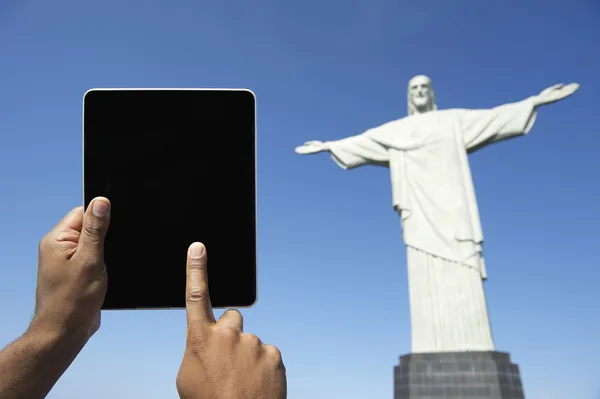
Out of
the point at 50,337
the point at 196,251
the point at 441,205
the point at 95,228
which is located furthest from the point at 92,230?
the point at 441,205

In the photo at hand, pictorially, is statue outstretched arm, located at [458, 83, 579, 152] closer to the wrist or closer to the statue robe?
the statue robe

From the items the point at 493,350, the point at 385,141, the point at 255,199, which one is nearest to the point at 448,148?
the point at 385,141

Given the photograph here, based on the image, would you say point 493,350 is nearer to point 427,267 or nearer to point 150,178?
point 427,267

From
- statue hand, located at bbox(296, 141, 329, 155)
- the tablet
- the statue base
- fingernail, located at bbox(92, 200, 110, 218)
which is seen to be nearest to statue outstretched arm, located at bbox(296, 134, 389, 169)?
statue hand, located at bbox(296, 141, 329, 155)

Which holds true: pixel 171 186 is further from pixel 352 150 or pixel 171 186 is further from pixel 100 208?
pixel 352 150

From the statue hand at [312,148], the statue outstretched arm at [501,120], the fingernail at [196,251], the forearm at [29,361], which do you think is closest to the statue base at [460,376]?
the statue outstretched arm at [501,120]

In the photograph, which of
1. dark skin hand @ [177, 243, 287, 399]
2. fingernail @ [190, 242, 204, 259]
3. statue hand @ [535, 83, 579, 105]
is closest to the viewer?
dark skin hand @ [177, 243, 287, 399]
